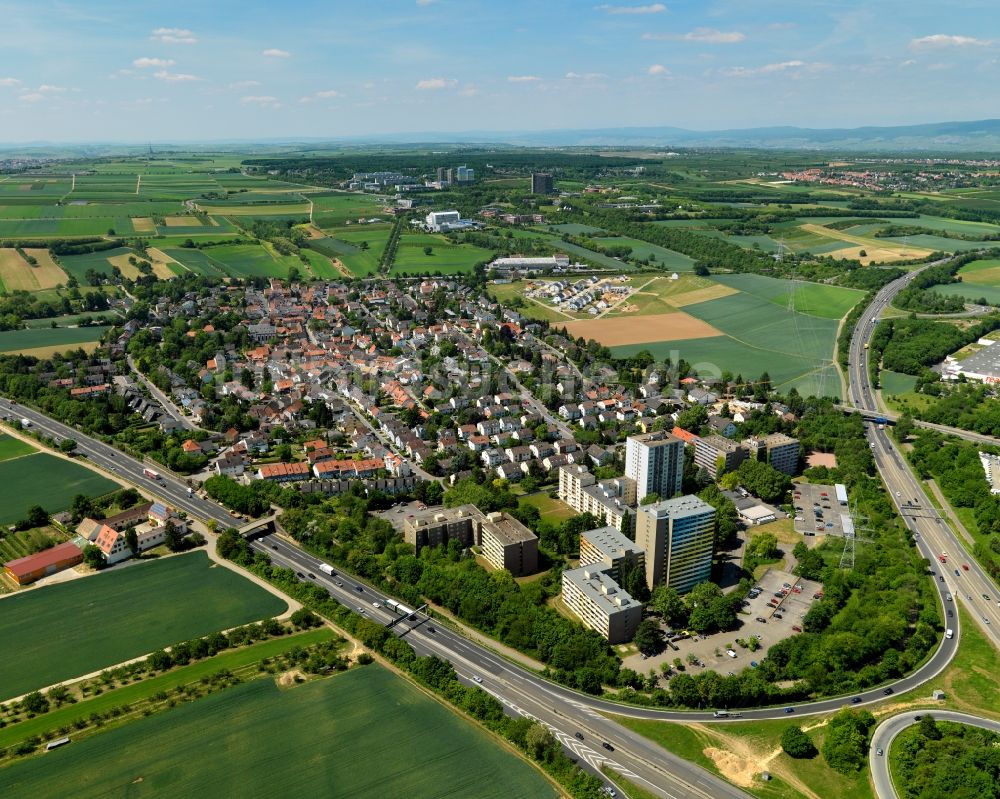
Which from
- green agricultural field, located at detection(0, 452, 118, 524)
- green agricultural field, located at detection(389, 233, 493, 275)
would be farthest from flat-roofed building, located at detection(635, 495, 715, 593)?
green agricultural field, located at detection(389, 233, 493, 275)

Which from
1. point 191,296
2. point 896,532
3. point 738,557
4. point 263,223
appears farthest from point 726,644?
point 263,223

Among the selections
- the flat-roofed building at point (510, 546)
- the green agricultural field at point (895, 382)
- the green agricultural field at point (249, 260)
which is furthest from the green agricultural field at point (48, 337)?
the green agricultural field at point (895, 382)

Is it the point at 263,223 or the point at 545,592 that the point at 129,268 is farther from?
the point at 545,592

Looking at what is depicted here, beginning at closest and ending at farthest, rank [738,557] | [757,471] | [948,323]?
[738,557] → [757,471] → [948,323]

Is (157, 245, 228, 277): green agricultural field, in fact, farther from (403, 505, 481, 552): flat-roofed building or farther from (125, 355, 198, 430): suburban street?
(403, 505, 481, 552): flat-roofed building

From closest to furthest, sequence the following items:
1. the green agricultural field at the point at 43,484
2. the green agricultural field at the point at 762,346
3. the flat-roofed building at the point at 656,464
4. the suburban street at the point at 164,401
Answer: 1. the flat-roofed building at the point at 656,464
2. the green agricultural field at the point at 43,484
3. the suburban street at the point at 164,401
4. the green agricultural field at the point at 762,346

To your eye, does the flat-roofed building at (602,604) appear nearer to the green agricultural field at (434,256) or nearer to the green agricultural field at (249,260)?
the green agricultural field at (434,256)

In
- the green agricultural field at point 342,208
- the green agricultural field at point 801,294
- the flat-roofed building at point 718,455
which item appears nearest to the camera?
the flat-roofed building at point 718,455
